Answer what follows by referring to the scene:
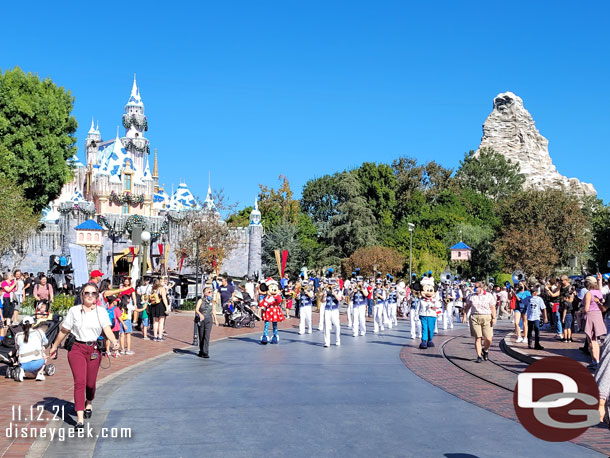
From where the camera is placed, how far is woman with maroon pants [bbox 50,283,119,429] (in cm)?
736

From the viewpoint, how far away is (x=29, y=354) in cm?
1048

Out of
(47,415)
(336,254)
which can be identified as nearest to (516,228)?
(336,254)

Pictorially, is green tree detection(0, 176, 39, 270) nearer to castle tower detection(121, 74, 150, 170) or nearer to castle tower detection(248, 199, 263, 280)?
castle tower detection(248, 199, 263, 280)

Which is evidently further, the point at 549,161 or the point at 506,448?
the point at 549,161

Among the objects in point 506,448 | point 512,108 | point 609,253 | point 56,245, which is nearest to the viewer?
point 506,448

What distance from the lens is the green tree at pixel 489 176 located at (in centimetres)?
9562

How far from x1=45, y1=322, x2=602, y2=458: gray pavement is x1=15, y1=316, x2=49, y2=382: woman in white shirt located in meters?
1.28

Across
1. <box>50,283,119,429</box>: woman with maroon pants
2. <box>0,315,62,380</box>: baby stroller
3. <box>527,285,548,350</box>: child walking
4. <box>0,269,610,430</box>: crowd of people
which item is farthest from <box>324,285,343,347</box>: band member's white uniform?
<box>50,283,119,429</box>: woman with maroon pants

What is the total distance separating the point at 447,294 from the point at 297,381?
17.1 m

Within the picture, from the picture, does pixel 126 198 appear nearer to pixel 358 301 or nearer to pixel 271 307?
pixel 358 301

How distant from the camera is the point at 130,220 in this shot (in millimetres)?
56812

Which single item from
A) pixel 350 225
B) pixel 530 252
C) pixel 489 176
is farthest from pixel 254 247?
pixel 489 176

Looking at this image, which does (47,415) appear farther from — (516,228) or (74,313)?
(516,228)

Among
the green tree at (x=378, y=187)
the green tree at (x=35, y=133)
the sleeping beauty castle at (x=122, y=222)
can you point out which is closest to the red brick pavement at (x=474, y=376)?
the green tree at (x=35, y=133)
